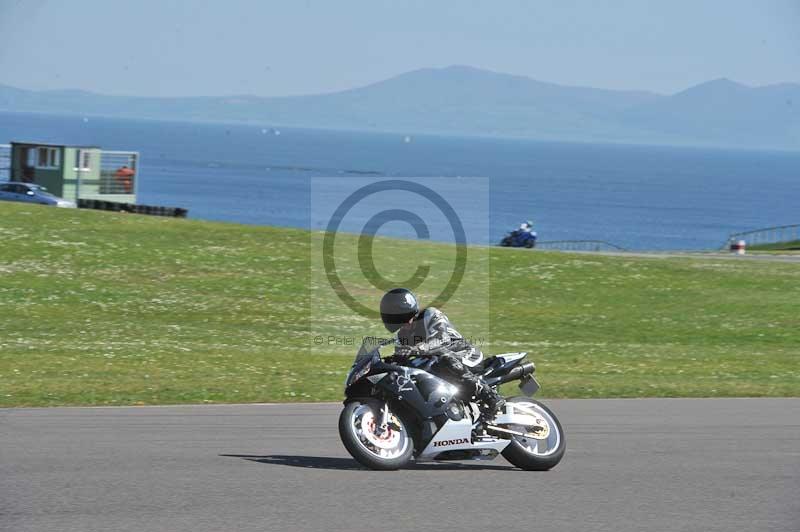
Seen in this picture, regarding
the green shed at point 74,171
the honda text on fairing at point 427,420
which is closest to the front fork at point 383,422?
the honda text on fairing at point 427,420

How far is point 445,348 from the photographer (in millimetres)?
10359

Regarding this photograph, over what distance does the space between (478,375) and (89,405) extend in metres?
5.86

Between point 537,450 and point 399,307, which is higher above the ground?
point 399,307

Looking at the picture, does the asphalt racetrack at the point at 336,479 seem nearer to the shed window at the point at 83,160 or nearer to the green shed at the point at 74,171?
the shed window at the point at 83,160

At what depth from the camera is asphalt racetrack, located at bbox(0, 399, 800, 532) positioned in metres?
8.18

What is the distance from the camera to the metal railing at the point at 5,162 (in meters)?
65.1

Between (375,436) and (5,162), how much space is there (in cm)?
6357

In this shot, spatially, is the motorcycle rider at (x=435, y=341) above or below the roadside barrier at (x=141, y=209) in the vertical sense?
below

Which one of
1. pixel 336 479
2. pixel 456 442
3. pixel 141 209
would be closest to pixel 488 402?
pixel 456 442

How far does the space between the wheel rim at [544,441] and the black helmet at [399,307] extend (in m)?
1.33

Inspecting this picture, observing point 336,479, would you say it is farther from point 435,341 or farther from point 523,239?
point 523,239

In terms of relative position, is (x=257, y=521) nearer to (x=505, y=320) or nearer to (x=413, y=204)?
(x=505, y=320)

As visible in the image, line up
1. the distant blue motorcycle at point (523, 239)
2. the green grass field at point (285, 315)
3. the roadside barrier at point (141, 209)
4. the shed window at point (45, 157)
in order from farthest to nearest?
the shed window at point (45, 157), the distant blue motorcycle at point (523, 239), the roadside barrier at point (141, 209), the green grass field at point (285, 315)

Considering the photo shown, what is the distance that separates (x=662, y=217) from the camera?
177875 millimetres
